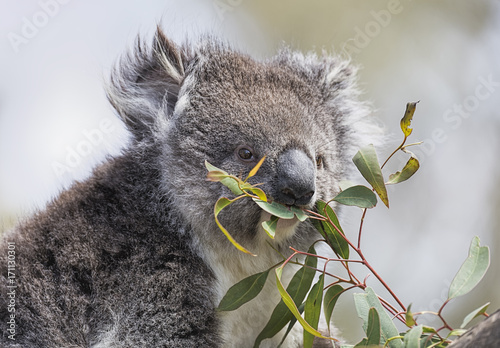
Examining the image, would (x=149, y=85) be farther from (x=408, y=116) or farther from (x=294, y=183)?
(x=408, y=116)

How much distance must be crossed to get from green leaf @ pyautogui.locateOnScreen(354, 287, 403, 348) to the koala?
0.59 m

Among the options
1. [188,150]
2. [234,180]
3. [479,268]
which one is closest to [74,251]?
[188,150]

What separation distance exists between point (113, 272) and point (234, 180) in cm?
88

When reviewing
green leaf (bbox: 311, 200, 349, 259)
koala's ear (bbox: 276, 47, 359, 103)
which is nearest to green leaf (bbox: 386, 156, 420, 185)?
green leaf (bbox: 311, 200, 349, 259)

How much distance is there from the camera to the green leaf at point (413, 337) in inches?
78.4

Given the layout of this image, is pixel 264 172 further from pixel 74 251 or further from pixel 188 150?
pixel 74 251

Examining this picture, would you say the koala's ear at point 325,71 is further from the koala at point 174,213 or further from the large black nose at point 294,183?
the large black nose at point 294,183

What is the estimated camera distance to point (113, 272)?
9.06 ft

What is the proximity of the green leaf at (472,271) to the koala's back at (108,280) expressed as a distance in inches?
49.5

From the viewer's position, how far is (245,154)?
296 cm

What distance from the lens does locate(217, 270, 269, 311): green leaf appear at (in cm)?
262

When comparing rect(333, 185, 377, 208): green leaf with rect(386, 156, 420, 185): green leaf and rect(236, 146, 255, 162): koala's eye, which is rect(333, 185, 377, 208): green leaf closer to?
rect(386, 156, 420, 185): green leaf

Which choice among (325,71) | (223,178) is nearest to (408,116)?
(223,178)

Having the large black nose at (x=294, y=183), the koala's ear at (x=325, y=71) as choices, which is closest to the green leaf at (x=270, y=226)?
the large black nose at (x=294, y=183)
